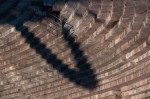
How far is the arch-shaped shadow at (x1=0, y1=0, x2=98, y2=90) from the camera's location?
11141 millimetres

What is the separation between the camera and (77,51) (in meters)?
11.9

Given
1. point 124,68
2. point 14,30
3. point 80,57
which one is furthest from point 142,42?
point 14,30

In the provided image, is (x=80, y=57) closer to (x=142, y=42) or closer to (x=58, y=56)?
(x=58, y=56)

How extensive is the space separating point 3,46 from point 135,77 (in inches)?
146

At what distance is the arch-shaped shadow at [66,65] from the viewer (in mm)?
11141

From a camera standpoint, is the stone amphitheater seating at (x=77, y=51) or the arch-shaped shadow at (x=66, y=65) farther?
the arch-shaped shadow at (x=66, y=65)

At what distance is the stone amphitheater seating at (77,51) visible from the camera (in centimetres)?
1037

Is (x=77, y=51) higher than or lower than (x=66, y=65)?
higher

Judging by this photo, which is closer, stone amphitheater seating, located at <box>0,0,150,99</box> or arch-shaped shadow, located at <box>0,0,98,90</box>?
stone amphitheater seating, located at <box>0,0,150,99</box>

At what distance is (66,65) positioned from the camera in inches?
468

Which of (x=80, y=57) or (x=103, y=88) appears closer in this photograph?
(x=103, y=88)

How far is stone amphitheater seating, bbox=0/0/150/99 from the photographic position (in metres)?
10.4

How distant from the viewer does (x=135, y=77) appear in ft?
32.6

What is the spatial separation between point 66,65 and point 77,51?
0.83 ft
